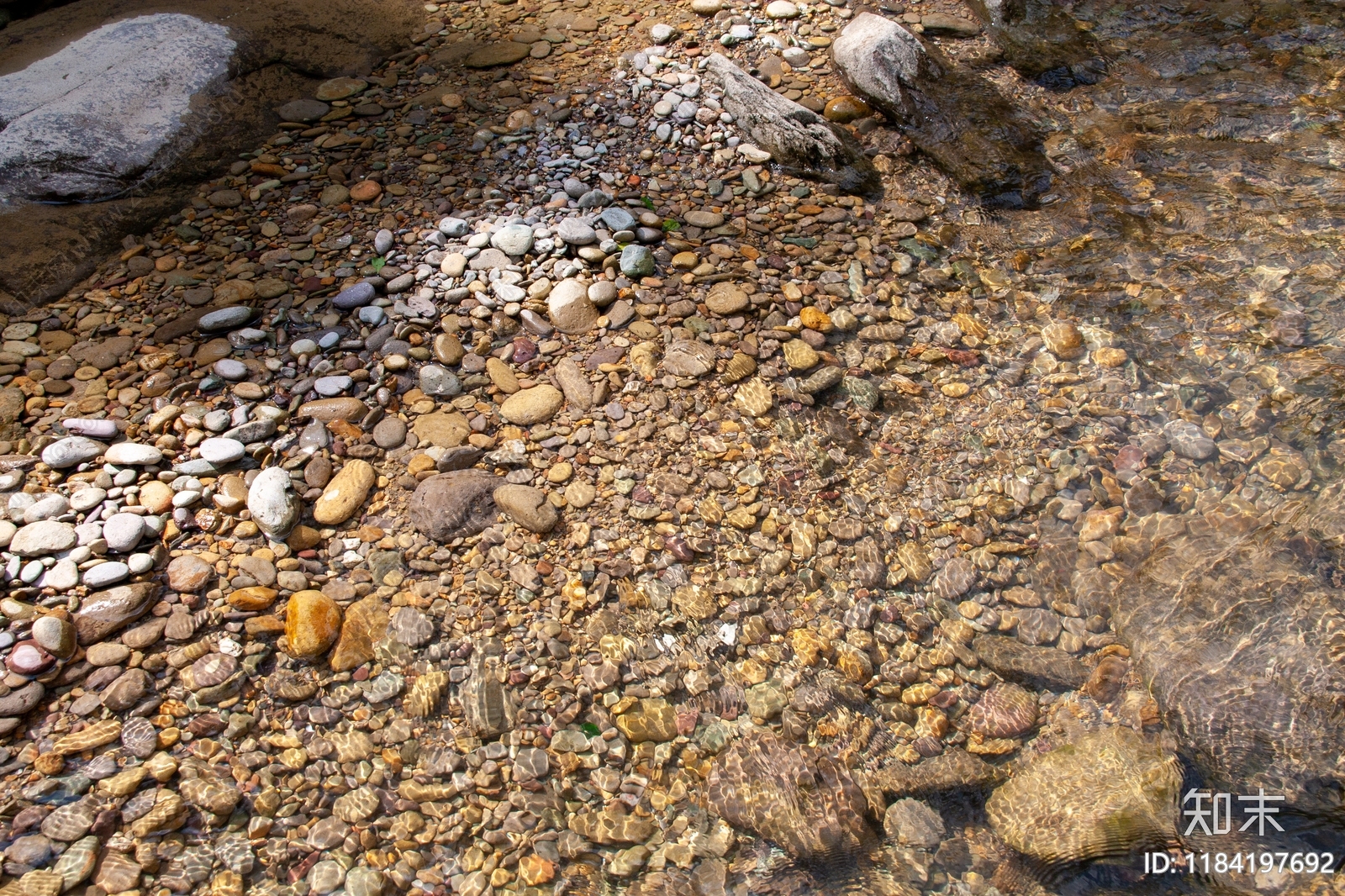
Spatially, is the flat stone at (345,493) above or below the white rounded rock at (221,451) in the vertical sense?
below

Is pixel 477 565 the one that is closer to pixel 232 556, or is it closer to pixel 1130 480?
pixel 232 556

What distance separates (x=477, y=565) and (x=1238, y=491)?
240 cm

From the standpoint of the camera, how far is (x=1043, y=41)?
13.5 feet

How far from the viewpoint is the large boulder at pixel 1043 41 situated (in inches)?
157

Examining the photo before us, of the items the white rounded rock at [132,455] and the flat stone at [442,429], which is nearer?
the white rounded rock at [132,455]

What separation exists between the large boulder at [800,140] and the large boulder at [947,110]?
0.32 metres

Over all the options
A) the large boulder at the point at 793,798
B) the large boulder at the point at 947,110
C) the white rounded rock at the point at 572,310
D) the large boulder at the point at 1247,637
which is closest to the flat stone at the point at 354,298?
the white rounded rock at the point at 572,310

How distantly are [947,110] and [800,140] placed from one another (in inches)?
32.0

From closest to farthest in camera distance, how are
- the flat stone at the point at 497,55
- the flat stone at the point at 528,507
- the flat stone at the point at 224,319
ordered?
1. the flat stone at the point at 528,507
2. the flat stone at the point at 224,319
3. the flat stone at the point at 497,55

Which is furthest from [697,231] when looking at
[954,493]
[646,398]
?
[954,493]

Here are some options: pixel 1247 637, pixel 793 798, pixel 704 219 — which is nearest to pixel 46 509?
pixel 793 798

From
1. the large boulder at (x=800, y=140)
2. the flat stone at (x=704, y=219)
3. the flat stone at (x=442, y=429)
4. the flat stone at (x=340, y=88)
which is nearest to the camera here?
the flat stone at (x=442, y=429)

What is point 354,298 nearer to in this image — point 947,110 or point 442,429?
point 442,429

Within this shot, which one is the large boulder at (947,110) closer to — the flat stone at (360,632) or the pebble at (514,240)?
the pebble at (514,240)
